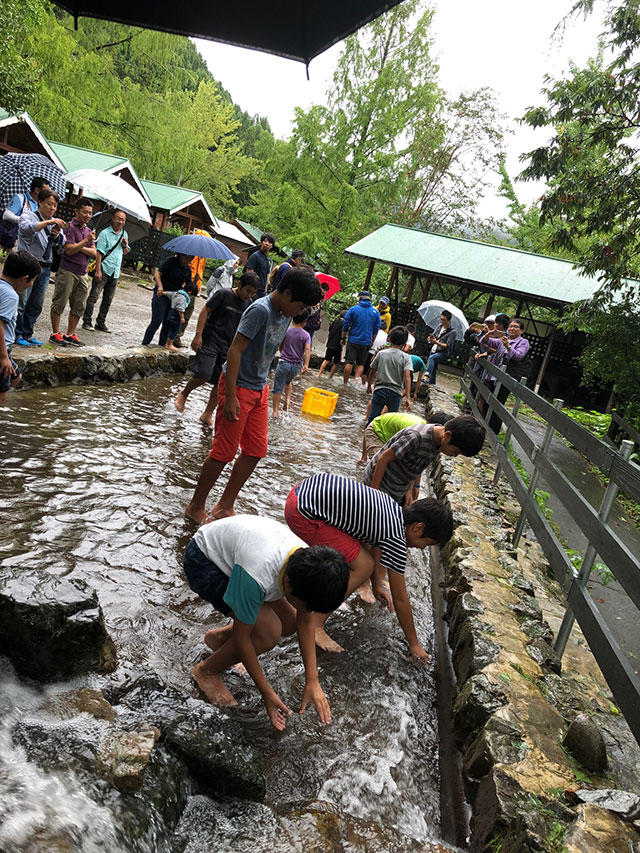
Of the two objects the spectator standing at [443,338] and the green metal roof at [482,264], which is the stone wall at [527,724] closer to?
the spectator standing at [443,338]

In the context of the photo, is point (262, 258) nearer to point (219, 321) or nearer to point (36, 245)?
point (219, 321)

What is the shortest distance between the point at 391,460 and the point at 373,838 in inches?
92.8

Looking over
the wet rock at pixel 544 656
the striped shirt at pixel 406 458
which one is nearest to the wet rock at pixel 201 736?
the wet rock at pixel 544 656

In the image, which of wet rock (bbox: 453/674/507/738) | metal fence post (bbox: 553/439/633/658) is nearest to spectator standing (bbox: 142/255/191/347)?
metal fence post (bbox: 553/439/633/658)

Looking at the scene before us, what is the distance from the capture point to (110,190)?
9.91 m

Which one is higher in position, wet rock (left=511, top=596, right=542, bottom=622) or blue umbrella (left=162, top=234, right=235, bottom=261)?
blue umbrella (left=162, top=234, right=235, bottom=261)

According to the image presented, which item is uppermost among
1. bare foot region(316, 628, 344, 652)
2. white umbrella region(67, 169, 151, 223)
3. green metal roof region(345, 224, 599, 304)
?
green metal roof region(345, 224, 599, 304)

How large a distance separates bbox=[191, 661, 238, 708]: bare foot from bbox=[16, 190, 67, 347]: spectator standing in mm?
4948

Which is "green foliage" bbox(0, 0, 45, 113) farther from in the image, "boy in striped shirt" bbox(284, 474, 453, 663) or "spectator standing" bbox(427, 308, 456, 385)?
"boy in striped shirt" bbox(284, 474, 453, 663)

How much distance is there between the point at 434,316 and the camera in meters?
14.4

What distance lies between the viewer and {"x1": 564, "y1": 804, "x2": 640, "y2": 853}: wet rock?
1929 millimetres

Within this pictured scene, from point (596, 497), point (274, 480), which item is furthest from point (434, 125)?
point (274, 480)

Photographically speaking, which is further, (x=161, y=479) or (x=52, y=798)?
(x=161, y=479)

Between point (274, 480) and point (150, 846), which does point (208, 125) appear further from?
point (150, 846)
